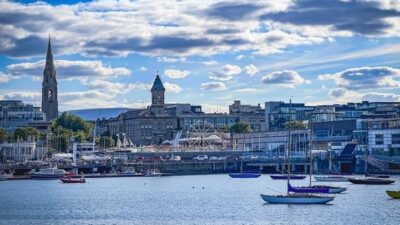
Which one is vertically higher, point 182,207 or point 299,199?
point 299,199

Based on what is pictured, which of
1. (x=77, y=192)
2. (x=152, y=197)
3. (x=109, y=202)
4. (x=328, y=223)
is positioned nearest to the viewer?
(x=328, y=223)

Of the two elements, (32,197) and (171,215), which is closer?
(171,215)

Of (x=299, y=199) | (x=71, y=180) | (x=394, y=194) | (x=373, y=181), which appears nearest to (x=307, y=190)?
(x=394, y=194)

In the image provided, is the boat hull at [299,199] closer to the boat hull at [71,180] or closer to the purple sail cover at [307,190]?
the purple sail cover at [307,190]

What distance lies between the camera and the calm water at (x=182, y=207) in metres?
86.6

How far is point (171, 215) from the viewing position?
3612 inches

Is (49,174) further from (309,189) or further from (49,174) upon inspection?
(309,189)

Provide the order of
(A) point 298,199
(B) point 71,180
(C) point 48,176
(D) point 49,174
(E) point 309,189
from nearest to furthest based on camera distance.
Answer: (A) point 298,199, (E) point 309,189, (B) point 71,180, (C) point 48,176, (D) point 49,174

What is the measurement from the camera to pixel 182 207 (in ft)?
333

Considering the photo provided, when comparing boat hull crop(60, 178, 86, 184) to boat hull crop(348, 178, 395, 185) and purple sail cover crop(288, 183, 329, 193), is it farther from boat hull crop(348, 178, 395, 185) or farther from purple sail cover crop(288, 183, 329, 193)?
purple sail cover crop(288, 183, 329, 193)

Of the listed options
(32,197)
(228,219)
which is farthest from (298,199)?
(32,197)

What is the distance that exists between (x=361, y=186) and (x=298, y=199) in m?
→ 43.2

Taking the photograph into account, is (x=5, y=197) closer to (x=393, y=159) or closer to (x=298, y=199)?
(x=298, y=199)

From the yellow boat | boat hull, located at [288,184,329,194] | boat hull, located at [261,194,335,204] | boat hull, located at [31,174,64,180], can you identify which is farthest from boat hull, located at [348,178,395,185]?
boat hull, located at [31,174,64,180]
